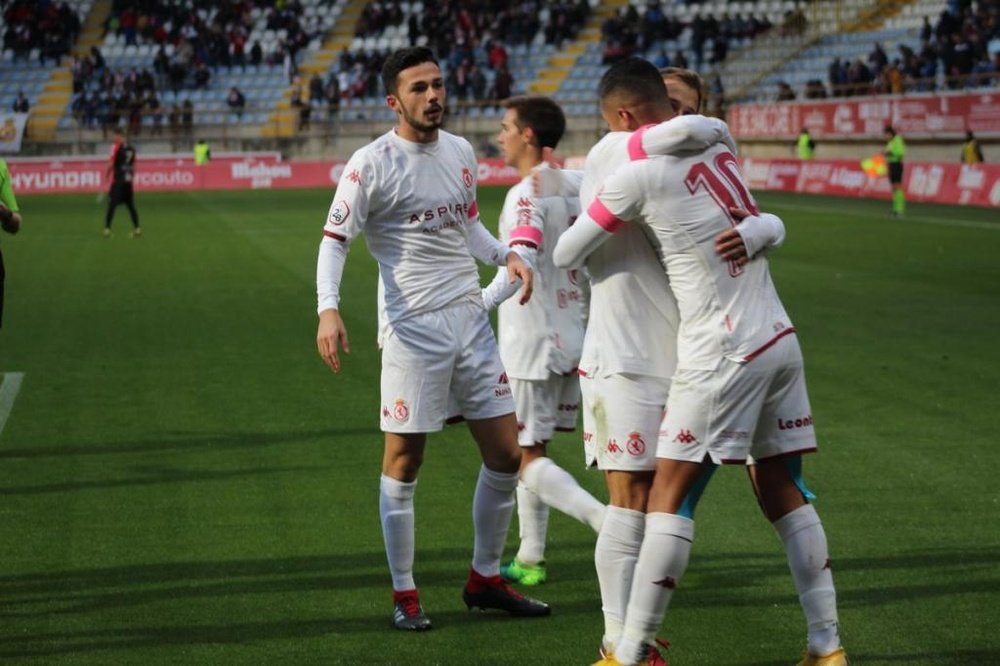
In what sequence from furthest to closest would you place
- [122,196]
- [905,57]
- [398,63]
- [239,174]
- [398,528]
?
[239,174] < [905,57] < [122,196] < [398,528] < [398,63]

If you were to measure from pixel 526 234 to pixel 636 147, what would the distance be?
1395mm

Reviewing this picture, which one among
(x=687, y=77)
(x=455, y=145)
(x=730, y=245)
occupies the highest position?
(x=687, y=77)

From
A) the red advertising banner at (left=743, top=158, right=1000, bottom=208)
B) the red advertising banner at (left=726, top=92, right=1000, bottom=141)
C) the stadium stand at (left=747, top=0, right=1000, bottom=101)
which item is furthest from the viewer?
the stadium stand at (left=747, top=0, right=1000, bottom=101)

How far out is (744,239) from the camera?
4.91 m

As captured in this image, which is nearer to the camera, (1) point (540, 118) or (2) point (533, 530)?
(1) point (540, 118)

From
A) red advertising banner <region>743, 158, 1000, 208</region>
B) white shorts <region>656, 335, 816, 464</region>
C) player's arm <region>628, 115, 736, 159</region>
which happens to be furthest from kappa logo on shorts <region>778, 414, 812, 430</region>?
red advertising banner <region>743, 158, 1000, 208</region>

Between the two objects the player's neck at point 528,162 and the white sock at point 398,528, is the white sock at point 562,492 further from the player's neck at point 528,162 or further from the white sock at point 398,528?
the player's neck at point 528,162

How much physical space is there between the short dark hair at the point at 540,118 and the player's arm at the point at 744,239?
1492 millimetres

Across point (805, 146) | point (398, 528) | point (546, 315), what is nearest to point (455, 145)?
point (546, 315)

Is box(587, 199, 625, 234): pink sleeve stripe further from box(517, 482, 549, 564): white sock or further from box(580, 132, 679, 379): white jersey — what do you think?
box(517, 482, 549, 564): white sock

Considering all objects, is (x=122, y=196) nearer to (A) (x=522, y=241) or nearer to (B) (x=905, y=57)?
(B) (x=905, y=57)

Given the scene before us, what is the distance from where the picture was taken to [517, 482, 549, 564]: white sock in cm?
673

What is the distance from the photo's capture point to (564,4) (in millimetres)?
57969

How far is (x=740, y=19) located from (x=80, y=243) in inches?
1269
